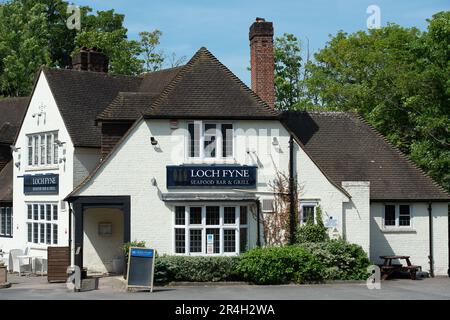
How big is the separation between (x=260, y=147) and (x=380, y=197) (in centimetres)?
570

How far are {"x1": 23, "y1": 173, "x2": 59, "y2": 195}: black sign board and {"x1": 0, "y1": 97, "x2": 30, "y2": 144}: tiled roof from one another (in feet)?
16.8

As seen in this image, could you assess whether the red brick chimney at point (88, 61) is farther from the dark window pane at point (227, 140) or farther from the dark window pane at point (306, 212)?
the dark window pane at point (306, 212)

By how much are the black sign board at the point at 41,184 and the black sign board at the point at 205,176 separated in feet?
18.9

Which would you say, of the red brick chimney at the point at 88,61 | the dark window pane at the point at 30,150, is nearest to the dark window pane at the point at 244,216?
the dark window pane at the point at 30,150

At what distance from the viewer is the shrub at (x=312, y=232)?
2639 cm

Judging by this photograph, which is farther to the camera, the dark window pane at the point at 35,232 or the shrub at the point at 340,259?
the dark window pane at the point at 35,232

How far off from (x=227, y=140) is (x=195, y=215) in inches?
114

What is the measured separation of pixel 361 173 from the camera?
1183 inches

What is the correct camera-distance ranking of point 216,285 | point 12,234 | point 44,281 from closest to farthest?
point 216,285
point 44,281
point 12,234

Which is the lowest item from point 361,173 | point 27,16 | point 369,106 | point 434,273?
point 434,273
